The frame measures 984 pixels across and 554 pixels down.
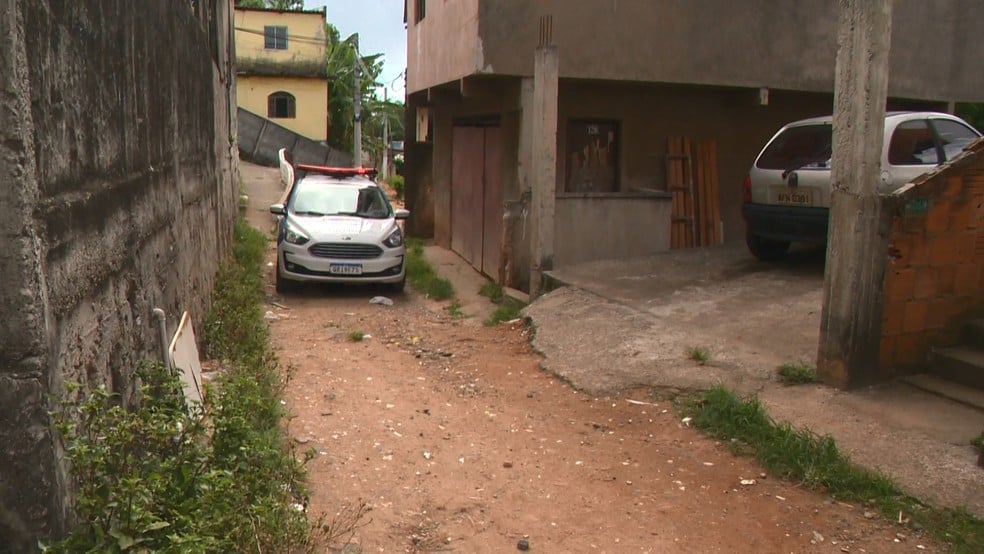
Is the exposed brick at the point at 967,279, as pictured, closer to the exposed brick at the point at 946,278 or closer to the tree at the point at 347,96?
the exposed brick at the point at 946,278

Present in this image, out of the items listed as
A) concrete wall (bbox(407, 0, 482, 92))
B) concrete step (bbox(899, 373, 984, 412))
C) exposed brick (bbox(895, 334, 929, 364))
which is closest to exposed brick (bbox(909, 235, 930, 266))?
exposed brick (bbox(895, 334, 929, 364))

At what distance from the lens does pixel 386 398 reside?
680cm

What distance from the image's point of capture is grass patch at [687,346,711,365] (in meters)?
7.07

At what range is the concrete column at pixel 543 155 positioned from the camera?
9.98m

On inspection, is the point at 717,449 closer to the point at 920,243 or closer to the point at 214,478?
the point at 920,243

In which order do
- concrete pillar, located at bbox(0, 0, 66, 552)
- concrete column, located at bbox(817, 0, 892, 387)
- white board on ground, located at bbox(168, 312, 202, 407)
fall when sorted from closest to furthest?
1. concrete pillar, located at bbox(0, 0, 66, 552)
2. white board on ground, located at bbox(168, 312, 202, 407)
3. concrete column, located at bbox(817, 0, 892, 387)

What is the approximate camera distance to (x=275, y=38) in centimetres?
4109

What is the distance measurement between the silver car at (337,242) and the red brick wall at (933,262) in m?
6.81

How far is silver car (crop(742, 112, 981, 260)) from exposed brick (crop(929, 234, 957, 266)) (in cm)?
219

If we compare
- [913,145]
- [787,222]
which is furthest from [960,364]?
[913,145]

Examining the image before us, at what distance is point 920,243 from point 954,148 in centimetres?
369

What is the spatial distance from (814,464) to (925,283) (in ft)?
7.23

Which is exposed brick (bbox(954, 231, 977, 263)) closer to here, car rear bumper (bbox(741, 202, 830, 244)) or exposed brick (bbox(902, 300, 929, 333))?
exposed brick (bbox(902, 300, 929, 333))

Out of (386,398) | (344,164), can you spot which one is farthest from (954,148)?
(344,164)
